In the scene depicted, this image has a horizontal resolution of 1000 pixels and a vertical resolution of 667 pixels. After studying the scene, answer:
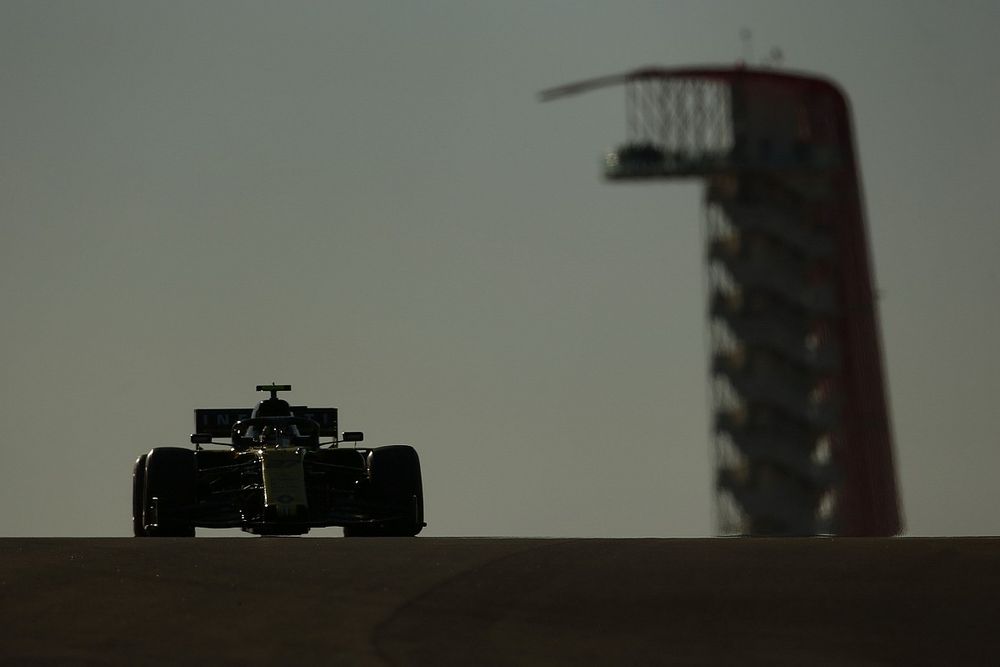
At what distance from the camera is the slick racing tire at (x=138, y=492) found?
2897cm

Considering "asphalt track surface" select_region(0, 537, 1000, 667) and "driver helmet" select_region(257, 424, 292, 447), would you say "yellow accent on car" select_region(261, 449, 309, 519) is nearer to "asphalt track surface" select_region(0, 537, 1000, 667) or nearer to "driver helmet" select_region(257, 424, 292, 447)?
"driver helmet" select_region(257, 424, 292, 447)

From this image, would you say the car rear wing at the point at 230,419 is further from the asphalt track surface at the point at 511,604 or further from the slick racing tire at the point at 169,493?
the asphalt track surface at the point at 511,604

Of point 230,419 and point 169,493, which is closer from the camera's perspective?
point 169,493

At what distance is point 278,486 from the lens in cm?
2817

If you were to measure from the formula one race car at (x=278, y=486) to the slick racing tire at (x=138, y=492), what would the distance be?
0.01 m

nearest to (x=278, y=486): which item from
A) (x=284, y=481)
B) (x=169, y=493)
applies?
(x=284, y=481)

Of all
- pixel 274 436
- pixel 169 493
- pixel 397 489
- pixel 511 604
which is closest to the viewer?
pixel 511 604

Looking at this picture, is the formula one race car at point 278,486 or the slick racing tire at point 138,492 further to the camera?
the slick racing tire at point 138,492

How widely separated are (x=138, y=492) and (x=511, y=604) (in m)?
13.5

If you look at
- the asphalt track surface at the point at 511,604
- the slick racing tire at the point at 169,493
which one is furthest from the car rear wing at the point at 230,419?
the asphalt track surface at the point at 511,604

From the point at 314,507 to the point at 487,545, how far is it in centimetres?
868

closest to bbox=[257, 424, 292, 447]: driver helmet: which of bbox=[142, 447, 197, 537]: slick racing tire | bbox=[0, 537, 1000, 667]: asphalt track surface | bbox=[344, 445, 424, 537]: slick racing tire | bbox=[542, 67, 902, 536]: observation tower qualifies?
bbox=[344, 445, 424, 537]: slick racing tire

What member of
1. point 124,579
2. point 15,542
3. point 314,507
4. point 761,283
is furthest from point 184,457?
point 761,283

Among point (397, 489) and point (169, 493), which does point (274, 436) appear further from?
point (169, 493)
